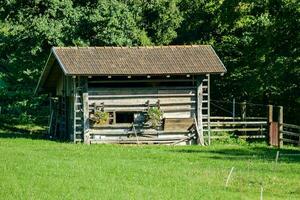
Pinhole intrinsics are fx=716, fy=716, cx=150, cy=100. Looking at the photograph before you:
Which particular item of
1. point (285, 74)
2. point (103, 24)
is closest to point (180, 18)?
point (103, 24)

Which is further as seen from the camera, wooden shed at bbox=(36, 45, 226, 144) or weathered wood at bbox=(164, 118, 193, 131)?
weathered wood at bbox=(164, 118, 193, 131)

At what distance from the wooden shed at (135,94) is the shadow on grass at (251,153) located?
3.58 meters

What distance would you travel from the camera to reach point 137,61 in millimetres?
36031

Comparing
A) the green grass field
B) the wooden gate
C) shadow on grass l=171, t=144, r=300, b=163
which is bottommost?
the green grass field

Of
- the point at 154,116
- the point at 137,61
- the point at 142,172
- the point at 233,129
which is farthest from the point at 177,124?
the point at 142,172

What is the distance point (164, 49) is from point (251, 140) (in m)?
6.90

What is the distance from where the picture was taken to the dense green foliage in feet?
133

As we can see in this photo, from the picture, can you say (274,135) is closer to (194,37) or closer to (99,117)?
(99,117)

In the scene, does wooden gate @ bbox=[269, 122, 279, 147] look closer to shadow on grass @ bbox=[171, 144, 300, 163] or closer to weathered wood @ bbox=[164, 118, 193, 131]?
shadow on grass @ bbox=[171, 144, 300, 163]

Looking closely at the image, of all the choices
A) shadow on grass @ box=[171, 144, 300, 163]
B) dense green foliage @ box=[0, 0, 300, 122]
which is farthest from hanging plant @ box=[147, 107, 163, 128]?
dense green foliage @ box=[0, 0, 300, 122]

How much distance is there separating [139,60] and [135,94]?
1.91m

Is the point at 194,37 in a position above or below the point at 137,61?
above

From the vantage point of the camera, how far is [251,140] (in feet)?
128

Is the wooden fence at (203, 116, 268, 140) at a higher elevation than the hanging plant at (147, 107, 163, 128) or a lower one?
lower
